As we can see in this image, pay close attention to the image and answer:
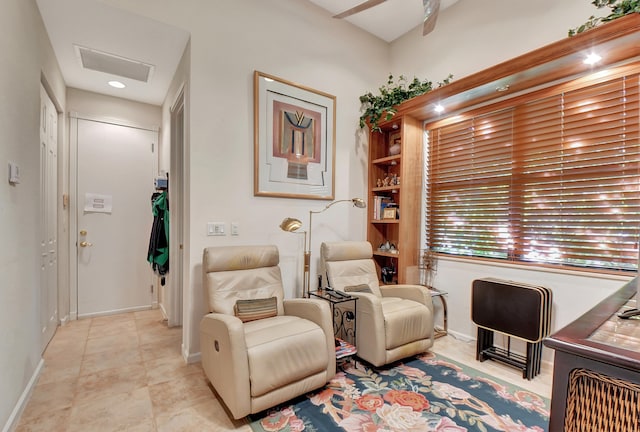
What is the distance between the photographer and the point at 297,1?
313 cm

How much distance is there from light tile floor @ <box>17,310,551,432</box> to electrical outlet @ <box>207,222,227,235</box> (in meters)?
1.12

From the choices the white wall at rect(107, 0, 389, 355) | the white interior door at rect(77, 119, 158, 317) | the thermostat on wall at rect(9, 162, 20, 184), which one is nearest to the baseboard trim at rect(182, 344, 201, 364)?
the white wall at rect(107, 0, 389, 355)

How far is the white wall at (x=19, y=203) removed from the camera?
1665 millimetres

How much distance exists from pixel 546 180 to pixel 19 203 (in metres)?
3.88

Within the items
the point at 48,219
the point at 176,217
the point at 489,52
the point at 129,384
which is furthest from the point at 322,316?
the point at 489,52

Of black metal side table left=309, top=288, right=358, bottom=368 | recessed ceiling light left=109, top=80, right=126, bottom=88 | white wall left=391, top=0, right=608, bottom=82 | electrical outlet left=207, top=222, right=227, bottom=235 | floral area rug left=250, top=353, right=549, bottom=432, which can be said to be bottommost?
floral area rug left=250, top=353, right=549, bottom=432

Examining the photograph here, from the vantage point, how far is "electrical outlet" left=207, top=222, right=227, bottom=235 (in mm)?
2607

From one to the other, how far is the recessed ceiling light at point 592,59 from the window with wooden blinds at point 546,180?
19 cm

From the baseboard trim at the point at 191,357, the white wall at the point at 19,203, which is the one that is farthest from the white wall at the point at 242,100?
the white wall at the point at 19,203

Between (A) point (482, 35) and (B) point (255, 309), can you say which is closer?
(B) point (255, 309)

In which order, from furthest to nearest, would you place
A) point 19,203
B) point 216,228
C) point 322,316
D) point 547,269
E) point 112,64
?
point 112,64 → point 216,228 → point 547,269 → point 322,316 → point 19,203

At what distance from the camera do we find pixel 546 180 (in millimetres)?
2580

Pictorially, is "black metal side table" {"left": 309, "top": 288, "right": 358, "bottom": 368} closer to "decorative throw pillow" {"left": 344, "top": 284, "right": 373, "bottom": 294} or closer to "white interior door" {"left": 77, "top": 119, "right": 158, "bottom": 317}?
"decorative throw pillow" {"left": 344, "top": 284, "right": 373, "bottom": 294}

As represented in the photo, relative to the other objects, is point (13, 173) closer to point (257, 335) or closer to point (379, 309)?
point (257, 335)
